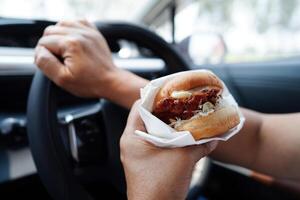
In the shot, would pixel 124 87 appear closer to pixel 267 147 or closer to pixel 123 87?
pixel 123 87

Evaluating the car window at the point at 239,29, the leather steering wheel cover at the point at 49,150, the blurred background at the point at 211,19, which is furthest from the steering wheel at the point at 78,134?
the car window at the point at 239,29

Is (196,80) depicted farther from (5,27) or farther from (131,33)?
(5,27)

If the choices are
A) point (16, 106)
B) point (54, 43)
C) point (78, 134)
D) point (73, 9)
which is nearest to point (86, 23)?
point (54, 43)

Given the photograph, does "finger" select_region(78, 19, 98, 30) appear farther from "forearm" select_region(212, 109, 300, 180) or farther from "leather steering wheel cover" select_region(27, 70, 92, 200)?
→ "forearm" select_region(212, 109, 300, 180)

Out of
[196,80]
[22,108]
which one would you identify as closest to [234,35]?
[22,108]

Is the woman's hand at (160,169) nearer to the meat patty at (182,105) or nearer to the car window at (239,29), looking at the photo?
the meat patty at (182,105)

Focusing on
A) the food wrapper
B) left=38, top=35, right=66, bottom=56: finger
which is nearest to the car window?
left=38, top=35, right=66, bottom=56: finger
